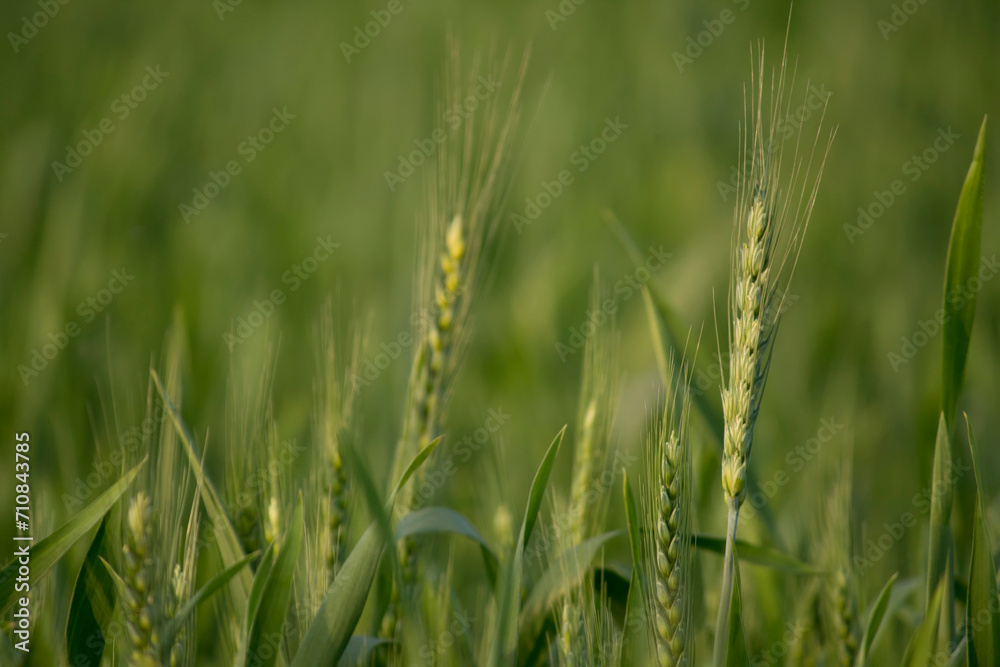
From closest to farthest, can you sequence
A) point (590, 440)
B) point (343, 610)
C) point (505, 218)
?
point (343, 610) < point (590, 440) < point (505, 218)

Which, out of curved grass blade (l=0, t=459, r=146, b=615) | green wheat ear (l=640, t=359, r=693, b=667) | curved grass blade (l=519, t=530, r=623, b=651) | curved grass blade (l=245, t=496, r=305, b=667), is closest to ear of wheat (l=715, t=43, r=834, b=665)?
green wheat ear (l=640, t=359, r=693, b=667)

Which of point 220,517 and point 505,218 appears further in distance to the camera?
point 505,218

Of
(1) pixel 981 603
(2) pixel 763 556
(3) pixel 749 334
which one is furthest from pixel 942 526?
(3) pixel 749 334

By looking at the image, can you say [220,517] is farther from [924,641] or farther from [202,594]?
[924,641]

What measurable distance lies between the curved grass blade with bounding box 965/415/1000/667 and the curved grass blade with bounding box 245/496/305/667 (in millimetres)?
672

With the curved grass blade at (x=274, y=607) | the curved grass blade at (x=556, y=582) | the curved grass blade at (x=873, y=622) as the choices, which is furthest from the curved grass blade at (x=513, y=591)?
the curved grass blade at (x=873, y=622)

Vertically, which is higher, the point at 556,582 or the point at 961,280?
the point at 961,280

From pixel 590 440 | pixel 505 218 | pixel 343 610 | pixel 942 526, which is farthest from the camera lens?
pixel 505 218

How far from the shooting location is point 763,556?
81 cm

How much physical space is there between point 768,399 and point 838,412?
0.60 ft

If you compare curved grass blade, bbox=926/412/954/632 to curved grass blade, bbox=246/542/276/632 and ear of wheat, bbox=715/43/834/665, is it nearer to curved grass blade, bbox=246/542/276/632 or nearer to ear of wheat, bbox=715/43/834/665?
ear of wheat, bbox=715/43/834/665

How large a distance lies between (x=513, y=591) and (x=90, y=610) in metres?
0.45

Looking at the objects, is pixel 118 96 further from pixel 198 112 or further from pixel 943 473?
pixel 943 473

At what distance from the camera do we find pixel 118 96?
2.68 metres
